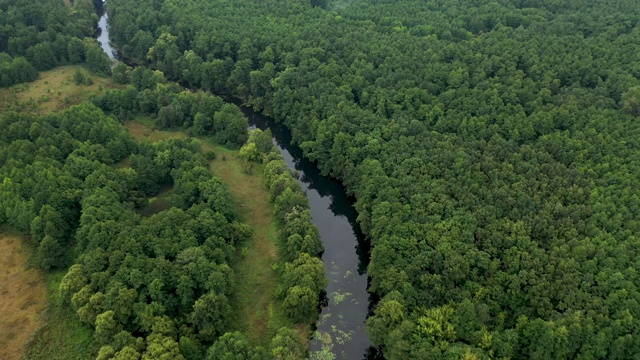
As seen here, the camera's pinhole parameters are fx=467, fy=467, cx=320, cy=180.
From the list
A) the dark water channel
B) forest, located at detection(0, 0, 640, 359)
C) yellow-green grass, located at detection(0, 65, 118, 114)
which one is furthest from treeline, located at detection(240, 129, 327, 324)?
yellow-green grass, located at detection(0, 65, 118, 114)

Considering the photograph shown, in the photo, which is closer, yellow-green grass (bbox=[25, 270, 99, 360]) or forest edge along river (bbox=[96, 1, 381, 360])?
yellow-green grass (bbox=[25, 270, 99, 360])

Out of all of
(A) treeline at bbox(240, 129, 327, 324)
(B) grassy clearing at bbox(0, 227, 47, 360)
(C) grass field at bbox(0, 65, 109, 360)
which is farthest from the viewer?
(A) treeline at bbox(240, 129, 327, 324)

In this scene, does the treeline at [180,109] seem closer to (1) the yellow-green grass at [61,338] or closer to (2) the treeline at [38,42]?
(2) the treeline at [38,42]

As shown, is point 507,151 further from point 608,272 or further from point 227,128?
point 227,128

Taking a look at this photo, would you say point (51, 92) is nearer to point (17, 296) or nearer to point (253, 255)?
point (17, 296)

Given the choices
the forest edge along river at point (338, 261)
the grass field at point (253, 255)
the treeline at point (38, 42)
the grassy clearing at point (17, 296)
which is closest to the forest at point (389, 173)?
the treeline at point (38, 42)

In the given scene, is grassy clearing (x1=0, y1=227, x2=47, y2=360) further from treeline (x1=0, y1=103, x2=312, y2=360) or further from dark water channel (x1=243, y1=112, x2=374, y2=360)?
dark water channel (x1=243, y1=112, x2=374, y2=360)

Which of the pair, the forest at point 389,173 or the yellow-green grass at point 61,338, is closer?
the forest at point 389,173
